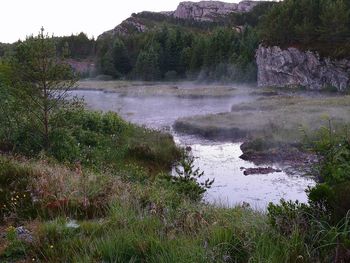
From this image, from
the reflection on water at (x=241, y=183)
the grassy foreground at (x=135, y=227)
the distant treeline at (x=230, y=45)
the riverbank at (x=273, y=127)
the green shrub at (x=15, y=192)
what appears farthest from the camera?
the distant treeline at (x=230, y=45)

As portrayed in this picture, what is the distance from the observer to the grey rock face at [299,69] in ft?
222

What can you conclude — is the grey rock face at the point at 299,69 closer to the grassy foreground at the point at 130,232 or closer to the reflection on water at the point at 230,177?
→ the reflection on water at the point at 230,177

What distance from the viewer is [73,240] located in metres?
5.84

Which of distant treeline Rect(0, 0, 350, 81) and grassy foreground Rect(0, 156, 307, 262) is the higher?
distant treeline Rect(0, 0, 350, 81)

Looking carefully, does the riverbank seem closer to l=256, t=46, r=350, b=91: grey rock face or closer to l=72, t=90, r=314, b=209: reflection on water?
l=72, t=90, r=314, b=209: reflection on water

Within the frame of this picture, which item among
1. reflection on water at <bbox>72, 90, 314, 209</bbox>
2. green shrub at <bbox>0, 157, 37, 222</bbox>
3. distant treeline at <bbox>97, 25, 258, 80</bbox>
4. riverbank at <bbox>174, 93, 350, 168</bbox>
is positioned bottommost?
reflection on water at <bbox>72, 90, 314, 209</bbox>

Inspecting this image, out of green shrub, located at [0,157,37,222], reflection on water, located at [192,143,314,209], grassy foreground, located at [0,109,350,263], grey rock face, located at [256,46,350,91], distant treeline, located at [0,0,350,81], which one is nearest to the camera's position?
grassy foreground, located at [0,109,350,263]

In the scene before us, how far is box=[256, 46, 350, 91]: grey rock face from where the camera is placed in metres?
67.6

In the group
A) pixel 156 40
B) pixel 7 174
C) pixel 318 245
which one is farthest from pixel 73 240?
pixel 156 40

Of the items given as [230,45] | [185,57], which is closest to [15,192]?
[230,45]

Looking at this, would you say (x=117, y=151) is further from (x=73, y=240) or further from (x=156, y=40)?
(x=156, y=40)

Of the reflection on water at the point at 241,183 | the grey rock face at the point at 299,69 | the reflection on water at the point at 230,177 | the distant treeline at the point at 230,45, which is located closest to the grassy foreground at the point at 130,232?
the reflection on water at the point at 230,177

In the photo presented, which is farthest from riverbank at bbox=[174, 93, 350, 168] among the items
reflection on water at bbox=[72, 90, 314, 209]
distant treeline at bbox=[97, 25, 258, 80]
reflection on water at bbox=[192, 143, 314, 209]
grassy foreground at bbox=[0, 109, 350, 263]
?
distant treeline at bbox=[97, 25, 258, 80]

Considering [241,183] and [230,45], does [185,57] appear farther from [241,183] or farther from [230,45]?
[241,183]
